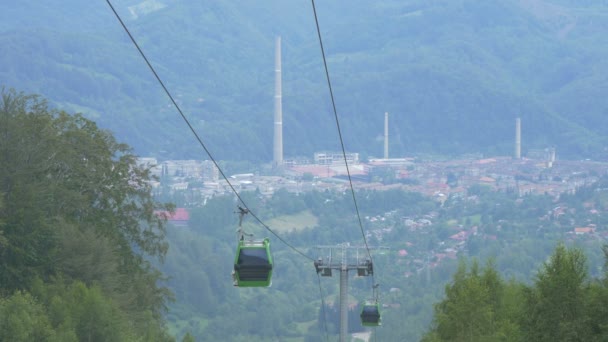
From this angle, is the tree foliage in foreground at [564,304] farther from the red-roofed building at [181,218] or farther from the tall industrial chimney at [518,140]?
the tall industrial chimney at [518,140]

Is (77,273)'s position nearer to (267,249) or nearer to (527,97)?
(267,249)

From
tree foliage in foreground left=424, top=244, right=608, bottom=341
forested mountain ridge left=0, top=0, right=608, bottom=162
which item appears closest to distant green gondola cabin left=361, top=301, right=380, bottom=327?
tree foliage in foreground left=424, top=244, right=608, bottom=341

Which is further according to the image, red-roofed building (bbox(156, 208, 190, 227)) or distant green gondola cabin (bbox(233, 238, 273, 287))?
red-roofed building (bbox(156, 208, 190, 227))

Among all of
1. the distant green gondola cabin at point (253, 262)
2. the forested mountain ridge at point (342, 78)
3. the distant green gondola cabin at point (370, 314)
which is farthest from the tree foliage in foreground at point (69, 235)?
the forested mountain ridge at point (342, 78)

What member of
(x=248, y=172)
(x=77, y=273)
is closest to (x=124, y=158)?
(x=77, y=273)

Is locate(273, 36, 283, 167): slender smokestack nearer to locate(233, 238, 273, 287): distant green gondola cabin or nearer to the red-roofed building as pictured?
the red-roofed building

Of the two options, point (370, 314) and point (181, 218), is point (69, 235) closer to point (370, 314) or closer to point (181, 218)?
point (370, 314)

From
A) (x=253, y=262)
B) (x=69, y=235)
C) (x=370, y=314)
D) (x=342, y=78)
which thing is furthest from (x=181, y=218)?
(x=253, y=262)

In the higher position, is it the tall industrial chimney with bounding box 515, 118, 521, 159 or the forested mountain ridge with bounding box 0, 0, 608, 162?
the forested mountain ridge with bounding box 0, 0, 608, 162
